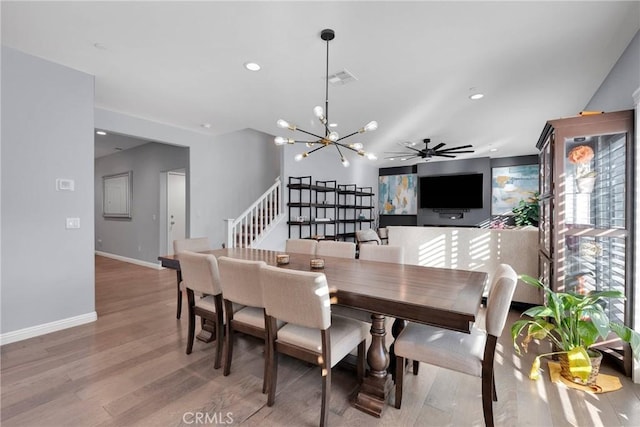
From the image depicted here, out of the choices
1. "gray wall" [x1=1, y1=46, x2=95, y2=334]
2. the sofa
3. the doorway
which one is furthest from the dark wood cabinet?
the doorway

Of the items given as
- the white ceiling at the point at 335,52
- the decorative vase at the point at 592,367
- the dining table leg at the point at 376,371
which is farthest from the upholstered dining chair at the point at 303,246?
the decorative vase at the point at 592,367

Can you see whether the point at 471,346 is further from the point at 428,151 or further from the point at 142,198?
the point at 142,198

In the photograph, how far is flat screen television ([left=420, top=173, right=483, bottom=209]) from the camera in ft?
25.7

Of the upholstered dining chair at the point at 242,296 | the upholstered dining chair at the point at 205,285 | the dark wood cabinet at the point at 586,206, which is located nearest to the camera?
the upholstered dining chair at the point at 242,296

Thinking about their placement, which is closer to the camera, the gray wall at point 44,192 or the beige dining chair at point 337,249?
the gray wall at point 44,192

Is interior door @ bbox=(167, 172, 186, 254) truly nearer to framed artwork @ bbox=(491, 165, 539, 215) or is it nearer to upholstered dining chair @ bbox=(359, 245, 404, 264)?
upholstered dining chair @ bbox=(359, 245, 404, 264)

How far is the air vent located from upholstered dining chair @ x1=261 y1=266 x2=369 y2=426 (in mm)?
2203

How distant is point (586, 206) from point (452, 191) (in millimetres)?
5767

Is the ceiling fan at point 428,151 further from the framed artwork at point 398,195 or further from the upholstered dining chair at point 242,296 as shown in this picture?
the upholstered dining chair at point 242,296

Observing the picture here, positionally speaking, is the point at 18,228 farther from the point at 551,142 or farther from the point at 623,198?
the point at 623,198

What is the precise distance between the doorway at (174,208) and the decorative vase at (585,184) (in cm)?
604

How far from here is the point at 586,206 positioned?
8.23 feet

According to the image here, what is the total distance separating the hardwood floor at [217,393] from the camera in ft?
5.66

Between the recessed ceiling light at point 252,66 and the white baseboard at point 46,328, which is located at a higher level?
the recessed ceiling light at point 252,66
